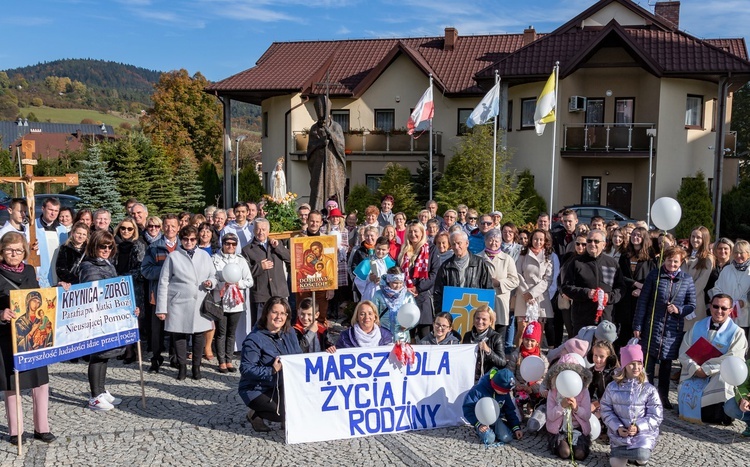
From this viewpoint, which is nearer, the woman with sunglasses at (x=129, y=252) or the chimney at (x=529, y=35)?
the woman with sunglasses at (x=129, y=252)

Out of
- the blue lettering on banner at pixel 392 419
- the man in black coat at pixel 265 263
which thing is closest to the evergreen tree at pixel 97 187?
the man in black coat at pixel 265 263

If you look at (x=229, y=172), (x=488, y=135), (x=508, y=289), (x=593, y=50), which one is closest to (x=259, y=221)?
(x=508, y=289)

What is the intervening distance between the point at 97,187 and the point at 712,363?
2340 centimetres

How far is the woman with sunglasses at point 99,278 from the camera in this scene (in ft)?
23.9

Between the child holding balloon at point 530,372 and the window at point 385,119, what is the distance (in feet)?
82.0

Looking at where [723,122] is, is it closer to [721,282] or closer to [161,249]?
[721,282]

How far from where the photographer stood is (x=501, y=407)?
21.9ft

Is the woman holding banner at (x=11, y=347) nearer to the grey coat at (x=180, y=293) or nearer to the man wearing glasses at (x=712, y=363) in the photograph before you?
the grey coat at (x=180, y=293)

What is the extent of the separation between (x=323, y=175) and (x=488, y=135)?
35.4ft

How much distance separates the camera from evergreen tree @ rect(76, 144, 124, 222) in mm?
25703

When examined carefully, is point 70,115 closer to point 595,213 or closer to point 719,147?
point 595,213

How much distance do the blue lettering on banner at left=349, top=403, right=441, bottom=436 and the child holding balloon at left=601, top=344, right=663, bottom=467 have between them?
5.54 feet

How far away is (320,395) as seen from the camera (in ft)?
21.6

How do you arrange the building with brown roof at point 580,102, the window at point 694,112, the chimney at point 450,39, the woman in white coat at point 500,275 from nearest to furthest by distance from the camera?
the woman in white coat at point 500,275
the building with brown roof at point 580,102
the window at point 694,112
the chimney at point 450,39
